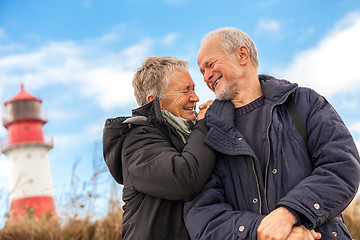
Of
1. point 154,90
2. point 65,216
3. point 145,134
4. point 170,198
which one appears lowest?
point 65,216

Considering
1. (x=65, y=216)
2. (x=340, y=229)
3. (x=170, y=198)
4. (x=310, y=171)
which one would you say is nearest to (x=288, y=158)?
(x=310, y=171)

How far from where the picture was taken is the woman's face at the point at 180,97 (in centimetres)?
292

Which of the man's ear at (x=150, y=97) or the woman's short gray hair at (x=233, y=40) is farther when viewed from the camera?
the man's ear at (x=150, y=97)

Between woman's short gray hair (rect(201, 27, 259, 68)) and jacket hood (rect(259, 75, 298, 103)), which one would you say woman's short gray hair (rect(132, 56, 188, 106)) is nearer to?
woman's short gray hair (rect(201, 27, 259, 68))

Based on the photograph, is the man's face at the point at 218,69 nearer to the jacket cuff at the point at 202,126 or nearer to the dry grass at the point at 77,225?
the jacket cuff at the point at 202,126

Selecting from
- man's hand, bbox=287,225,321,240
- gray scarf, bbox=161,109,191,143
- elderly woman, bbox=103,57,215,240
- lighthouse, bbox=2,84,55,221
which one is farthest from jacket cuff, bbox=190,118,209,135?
lighthouse, bbox=2,84,55,221

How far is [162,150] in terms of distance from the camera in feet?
8.12

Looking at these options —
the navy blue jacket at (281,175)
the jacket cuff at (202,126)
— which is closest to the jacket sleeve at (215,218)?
the navy blue jacket at (281,175)

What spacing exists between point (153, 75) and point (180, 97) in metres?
0.23

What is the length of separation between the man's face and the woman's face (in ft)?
0.77

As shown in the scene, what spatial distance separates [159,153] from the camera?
2.46 meters

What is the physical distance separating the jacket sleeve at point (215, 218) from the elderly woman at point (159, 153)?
0.24 feet

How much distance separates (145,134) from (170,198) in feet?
1.37

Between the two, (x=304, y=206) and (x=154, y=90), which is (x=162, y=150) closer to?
(x=154, y=90)
